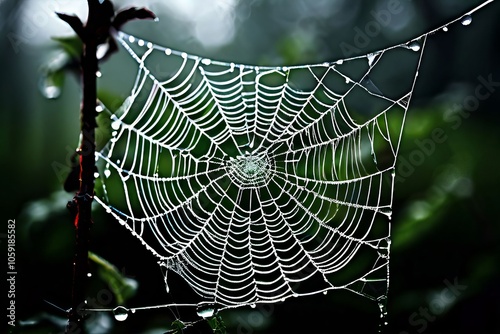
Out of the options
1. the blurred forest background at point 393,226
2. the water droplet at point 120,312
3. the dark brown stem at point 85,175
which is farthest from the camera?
the blurred forest background at point 393,226

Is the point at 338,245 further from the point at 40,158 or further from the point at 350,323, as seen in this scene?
the point at 40,158

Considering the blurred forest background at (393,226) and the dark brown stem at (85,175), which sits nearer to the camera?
the dark brown stem at (85,175)

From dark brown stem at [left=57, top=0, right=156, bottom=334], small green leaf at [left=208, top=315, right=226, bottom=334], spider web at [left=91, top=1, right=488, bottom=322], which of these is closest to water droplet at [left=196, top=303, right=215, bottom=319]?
small green leaf at [left=208, top=315, right=226, bottom=334]

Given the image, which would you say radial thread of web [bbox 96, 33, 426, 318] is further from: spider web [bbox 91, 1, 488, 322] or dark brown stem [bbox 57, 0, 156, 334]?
dark brown stem [bbox 57, 0, 156, 334]

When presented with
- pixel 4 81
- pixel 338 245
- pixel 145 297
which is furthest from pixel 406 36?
pixel 145 297

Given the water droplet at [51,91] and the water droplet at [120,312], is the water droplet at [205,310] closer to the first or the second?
the water droplet at [120,312]

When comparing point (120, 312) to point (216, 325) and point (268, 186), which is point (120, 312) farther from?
point (268, 186)

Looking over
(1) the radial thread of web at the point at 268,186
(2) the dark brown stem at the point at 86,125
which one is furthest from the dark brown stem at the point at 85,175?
(1) the radial thread of web at the point at 268,186
